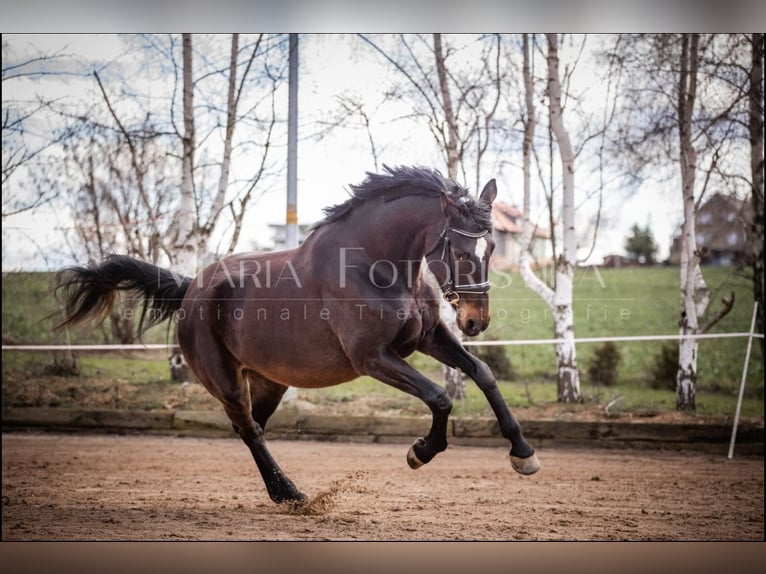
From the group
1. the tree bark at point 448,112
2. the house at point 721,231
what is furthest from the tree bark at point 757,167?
the tree bark at point 448,112

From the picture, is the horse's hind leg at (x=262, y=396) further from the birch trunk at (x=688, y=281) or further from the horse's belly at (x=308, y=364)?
the birch trunk at (x=688, y=281)

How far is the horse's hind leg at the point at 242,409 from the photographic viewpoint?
420 centimetres

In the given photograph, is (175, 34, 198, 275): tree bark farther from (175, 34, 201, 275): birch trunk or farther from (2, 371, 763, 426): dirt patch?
(2, 371, 763, 426): dirt patch

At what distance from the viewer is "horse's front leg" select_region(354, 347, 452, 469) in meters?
3.48

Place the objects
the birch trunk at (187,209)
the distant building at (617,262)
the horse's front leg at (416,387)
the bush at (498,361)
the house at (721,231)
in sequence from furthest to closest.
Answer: the bush at (498,361), the house at (721,231), the distant building at (617,262), the birch trunk at (187,209), the horse's front leg at (416,387)

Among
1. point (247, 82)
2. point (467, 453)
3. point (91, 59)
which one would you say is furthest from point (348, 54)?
point (467, 453)

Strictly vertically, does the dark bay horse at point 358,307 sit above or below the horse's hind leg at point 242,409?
above

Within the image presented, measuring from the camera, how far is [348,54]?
5.95 m

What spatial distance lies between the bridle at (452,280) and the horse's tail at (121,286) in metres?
1.87

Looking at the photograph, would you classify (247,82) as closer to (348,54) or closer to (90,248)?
(348,54)

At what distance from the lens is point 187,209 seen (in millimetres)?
6688

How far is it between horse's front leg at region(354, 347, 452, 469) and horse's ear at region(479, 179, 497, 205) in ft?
2.86

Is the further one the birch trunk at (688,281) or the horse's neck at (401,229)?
the birch trunk at (688,281)

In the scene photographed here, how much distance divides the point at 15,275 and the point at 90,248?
741 mm
